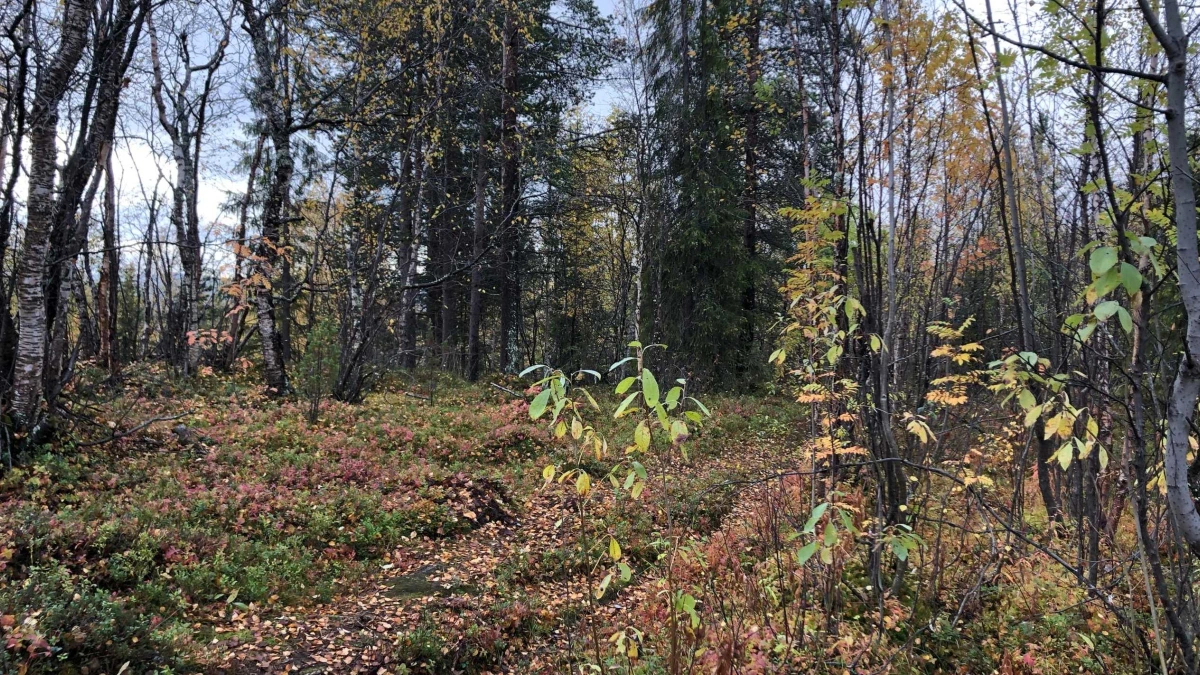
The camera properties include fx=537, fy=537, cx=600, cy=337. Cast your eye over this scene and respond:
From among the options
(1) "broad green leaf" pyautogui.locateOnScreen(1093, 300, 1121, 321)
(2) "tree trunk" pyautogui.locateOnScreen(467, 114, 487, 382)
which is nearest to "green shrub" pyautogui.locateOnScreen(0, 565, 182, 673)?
(1) "broad green leaf" pyautogui.locateOnScreen(1093, 300, 1121, 321)

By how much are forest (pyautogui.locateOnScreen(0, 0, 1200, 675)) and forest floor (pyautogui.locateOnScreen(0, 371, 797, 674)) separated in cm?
3

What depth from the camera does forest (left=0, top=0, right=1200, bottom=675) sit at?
7.08 ft

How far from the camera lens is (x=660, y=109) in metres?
12.0

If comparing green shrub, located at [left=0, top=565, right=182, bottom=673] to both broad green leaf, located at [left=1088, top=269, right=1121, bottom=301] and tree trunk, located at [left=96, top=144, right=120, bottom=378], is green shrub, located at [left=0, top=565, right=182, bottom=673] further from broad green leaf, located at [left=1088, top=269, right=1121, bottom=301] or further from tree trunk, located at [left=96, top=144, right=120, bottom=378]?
tree trunk, located at [left=96, top=144, right=120, bottom=378]

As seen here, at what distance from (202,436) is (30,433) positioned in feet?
4.72

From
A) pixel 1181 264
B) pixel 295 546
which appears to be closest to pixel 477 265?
pixel 295 546

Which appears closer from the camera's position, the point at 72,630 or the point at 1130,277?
the point at 1130,277

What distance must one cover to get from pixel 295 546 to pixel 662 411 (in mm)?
4357

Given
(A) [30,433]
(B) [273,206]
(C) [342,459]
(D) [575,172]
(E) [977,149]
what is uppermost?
(D) [575,172]

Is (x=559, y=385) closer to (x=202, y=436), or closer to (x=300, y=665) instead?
(x=300, y=665)

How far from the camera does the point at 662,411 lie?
1.53 m

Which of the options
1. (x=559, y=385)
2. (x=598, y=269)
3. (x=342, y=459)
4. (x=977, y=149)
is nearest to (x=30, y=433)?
(x=342, y=459)

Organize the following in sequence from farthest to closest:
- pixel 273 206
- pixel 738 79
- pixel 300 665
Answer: pixel 738 79 < pixel 273 206 < pixel 300 665

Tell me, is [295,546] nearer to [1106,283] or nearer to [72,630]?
[72,630]
